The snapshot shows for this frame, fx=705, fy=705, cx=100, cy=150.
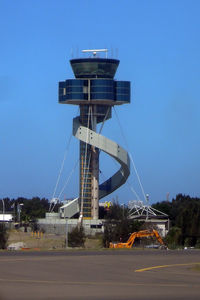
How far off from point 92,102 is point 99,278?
123548 millimetres

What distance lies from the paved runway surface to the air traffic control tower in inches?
4187

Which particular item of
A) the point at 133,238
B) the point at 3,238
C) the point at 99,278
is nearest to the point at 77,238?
the point at 133,238

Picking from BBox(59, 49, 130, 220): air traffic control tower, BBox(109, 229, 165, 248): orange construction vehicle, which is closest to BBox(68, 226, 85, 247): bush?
BBox(109, 229, 165, 248): orange construction vehicle

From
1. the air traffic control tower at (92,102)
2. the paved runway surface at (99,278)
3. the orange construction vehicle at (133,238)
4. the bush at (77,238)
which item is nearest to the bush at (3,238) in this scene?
the bush at (77,238)

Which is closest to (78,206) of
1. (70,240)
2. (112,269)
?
(70,240)

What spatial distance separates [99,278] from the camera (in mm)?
36438

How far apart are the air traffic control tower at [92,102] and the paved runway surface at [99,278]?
4187 inches

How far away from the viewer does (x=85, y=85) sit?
158750 mm

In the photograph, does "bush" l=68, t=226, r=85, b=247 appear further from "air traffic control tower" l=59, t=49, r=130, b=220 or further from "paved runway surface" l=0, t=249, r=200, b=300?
"air traffic control tower" l=59, t=49, r=130, b=220

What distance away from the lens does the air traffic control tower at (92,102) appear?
15788 centimetres

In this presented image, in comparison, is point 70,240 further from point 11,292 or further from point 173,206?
point 173,206

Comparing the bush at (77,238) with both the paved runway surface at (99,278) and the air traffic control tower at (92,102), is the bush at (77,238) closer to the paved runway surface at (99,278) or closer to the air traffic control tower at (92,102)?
the paved runway surface at (99,278)

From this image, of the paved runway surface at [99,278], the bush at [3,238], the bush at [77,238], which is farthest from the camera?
the bush at [77,238]

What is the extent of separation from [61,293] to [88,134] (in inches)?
4891
